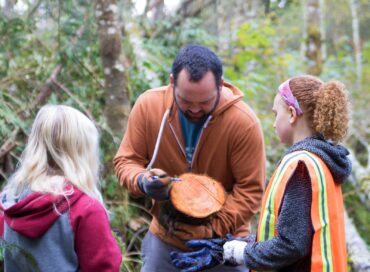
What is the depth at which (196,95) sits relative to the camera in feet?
11.3

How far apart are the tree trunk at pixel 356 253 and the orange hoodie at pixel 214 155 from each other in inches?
85.0

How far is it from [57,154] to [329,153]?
55.9 inches

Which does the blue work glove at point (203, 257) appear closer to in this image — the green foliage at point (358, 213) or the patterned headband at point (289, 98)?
the patterned headband at point (289, 98)

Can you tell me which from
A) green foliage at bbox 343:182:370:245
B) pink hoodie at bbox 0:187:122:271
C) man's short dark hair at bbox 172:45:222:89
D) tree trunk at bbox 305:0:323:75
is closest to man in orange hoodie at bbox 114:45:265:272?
man's short dark hair at bbox 172:45:222:89

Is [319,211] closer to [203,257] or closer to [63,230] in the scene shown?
[203,257]

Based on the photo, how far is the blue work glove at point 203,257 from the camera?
305 centimetres

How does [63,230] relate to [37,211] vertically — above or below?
below

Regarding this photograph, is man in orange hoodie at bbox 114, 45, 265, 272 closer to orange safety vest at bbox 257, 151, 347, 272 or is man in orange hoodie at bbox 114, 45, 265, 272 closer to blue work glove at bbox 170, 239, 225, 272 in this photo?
blue work glove at bbox 170, 239, 225, 272

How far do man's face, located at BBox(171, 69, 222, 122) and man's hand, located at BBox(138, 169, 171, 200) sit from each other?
1.59 feet

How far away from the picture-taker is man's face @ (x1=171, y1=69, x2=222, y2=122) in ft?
11.3

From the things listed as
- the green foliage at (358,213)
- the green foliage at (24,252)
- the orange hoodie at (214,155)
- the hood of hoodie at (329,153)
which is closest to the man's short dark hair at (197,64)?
the orange hoodie at (214,155)

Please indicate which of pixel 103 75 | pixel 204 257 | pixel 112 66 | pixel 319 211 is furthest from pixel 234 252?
pixel 103 75

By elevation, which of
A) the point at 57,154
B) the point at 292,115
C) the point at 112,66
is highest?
the point at 112,66

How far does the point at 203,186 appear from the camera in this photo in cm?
347
